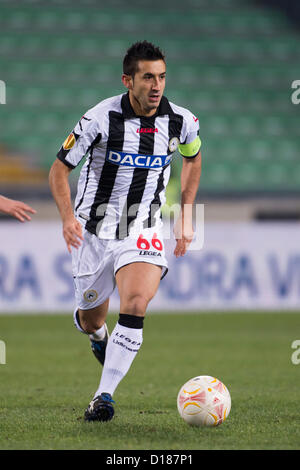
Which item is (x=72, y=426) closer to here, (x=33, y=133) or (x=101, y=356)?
(x=101, y=356)

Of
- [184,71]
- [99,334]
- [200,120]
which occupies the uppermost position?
[184,71]

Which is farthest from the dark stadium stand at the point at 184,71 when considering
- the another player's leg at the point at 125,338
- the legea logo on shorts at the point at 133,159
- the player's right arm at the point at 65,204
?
the another player's leg at the point at 125,338

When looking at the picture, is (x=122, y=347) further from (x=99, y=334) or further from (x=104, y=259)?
(x=99, y=334)

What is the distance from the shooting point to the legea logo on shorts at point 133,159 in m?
5.03

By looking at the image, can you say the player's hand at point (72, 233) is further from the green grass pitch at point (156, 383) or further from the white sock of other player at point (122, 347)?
the green grass pitch at point (156, 383)

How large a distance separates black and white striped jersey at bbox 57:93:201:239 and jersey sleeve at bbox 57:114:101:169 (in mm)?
14

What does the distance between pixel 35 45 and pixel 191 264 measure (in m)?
9.32

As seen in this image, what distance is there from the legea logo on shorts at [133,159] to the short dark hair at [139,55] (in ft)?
1.68

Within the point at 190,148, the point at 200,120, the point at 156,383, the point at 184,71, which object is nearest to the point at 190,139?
the point at 190,148

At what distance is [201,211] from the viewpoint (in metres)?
14.0

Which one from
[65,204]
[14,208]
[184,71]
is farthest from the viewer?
[184,71]

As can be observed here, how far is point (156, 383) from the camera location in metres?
6.34

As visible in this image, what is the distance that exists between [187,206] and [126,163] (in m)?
0.52

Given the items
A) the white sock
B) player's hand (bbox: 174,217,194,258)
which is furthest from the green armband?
the white sock
